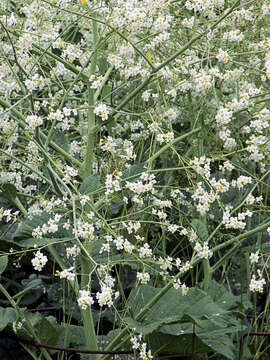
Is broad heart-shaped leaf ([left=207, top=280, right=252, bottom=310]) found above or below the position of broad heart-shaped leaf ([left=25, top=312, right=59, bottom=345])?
above

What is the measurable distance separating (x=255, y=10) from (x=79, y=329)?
139 centimetres

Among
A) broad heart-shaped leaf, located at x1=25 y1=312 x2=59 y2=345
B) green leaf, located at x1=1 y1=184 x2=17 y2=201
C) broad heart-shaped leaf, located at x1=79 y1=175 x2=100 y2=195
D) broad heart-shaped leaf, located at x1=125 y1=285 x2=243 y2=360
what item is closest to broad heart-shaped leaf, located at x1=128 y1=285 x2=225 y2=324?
broad heart-shaped leaf, located at x1=125 y1=285 x2=243 y2=360

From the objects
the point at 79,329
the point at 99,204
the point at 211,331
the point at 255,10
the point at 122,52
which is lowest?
the point at 79,329

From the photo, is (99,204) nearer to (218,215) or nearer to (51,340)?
(51,340)

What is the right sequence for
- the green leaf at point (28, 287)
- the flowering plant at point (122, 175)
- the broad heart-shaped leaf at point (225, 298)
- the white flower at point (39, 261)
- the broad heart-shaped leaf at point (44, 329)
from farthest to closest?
1. the broad heart-shaped leaf at point (225, 298)
2. the broad heart-shaped leaf at point (44, 329)
3. the green leaf at point (28, 287)
4. the flowering plant at point (122, 175)
5. the white flower at point (39, 261)

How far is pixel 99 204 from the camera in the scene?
166 cm

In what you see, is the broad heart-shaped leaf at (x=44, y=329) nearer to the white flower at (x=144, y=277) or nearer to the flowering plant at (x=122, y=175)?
the flowering plant at (x=122, y=175)

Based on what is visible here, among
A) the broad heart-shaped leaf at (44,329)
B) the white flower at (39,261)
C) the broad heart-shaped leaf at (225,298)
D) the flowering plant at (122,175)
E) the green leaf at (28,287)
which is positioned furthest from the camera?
the broad heart-shaped leaf at (225,298)

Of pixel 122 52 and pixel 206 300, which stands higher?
pixel 122 52

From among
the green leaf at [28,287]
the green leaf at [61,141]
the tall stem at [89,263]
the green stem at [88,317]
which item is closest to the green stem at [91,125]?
the tall stem at [89,263]

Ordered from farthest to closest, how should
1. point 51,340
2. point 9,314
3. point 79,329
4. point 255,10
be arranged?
point 255,10
point 79,329
point 51,340
point 9,314

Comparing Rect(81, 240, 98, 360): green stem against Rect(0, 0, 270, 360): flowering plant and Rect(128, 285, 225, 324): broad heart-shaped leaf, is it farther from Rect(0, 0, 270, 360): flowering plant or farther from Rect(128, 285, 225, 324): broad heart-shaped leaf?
Rect(128, 285, 225, 324): broad heart-shaped leaf

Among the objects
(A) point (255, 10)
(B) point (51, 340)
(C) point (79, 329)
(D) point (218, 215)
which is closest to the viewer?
(B) point (51, 340)

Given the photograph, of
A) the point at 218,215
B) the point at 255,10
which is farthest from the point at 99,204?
the point at 255,10
